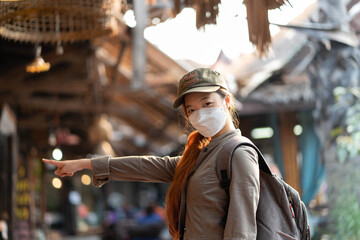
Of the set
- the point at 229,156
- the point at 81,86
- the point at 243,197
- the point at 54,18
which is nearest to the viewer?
the point at 243,197

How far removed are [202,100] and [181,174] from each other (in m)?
0.39

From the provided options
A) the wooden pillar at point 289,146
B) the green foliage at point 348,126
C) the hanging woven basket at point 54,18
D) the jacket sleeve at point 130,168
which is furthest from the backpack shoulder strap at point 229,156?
the wooden pillar at point 289,146

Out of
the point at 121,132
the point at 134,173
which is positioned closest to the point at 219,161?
the point at 134,173

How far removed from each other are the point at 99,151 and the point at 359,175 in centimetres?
608

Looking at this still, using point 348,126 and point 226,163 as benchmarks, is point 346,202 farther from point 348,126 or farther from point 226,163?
point 226,163

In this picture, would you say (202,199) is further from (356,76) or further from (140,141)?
(140,141)

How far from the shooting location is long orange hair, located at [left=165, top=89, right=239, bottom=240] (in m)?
2.47

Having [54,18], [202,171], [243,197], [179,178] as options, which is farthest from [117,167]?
[54,18]

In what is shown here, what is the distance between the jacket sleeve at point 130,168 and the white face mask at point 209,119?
342 mm

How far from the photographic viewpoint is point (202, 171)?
7.64 feet

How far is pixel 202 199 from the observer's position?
88.8 inches

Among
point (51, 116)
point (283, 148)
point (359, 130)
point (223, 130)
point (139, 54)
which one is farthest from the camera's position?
point (51, 116)

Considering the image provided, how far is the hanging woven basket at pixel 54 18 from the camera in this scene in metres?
3.77

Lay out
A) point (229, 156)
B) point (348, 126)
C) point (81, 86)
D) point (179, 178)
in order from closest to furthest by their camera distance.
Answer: point (229, 156)
point (179, 178)
point (348, 126)
point (81, 86)
